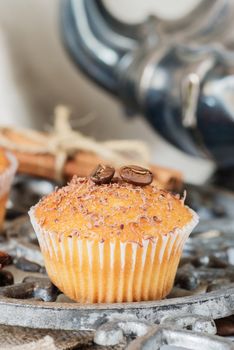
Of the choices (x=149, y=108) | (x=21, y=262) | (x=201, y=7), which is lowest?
(x=21, y=262)

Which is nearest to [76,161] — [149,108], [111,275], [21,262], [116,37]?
[149,108]

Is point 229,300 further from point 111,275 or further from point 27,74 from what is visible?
point 27,74

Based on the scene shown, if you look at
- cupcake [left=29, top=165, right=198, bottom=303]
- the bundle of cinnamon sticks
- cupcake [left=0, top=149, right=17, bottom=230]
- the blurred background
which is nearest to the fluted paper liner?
cupcake [left=29, top=165, right=198, bottom=303]

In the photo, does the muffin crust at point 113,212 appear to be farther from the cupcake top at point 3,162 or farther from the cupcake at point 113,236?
the cupcake top at point 3,162

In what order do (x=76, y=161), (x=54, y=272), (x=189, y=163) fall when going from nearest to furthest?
(x=54, y=272)
(x=76, y=161)
(x=189, y=163)

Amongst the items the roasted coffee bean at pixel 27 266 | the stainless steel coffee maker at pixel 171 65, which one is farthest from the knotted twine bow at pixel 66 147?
the roasted coffee bean at pixel 27 266

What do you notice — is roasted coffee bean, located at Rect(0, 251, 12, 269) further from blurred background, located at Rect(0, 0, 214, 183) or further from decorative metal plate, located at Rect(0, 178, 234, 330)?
blurred background, located at Rect(0, 0, 214, 183)
